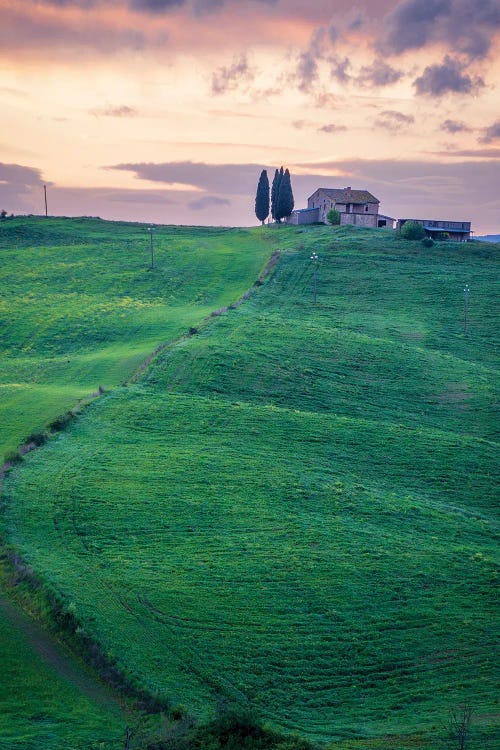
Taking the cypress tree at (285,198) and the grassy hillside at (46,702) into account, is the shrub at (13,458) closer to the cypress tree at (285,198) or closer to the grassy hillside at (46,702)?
the grassy hillside at (46,702)

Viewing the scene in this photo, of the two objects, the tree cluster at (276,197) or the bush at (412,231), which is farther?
the tree cluster at (276,197)

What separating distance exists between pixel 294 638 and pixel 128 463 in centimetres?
1841

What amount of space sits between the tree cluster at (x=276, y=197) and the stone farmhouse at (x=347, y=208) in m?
3.16

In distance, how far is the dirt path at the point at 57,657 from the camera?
26.7m

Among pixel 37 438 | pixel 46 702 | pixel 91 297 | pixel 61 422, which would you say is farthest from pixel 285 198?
pixel 46 702

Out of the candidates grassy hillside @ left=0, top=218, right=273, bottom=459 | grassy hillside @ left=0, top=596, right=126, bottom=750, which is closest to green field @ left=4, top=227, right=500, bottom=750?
grassy hillside @ left=0, top=596, right=126, bottom=750

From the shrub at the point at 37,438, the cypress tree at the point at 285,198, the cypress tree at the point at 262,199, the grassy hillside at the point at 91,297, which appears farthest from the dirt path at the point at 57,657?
the cypress tree at the point at 262,199

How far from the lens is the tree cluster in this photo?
146625 mm

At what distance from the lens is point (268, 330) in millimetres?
73625

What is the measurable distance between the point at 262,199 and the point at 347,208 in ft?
77.6

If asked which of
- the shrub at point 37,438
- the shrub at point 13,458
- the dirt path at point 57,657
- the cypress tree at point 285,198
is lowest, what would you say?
the dirt path at point 57,657

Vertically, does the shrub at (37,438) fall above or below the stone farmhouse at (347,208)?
below

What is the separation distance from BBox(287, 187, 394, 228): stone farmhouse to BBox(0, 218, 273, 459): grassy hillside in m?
14.9

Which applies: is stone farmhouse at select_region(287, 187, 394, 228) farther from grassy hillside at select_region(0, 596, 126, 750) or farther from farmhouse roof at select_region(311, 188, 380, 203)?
grassy hillside at select_region(0, 596, 126, 750)
